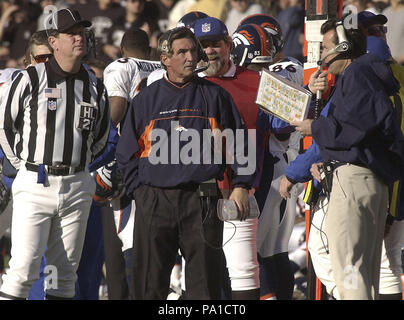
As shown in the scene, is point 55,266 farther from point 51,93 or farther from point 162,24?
point 162,24

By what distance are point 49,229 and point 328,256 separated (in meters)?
1.71

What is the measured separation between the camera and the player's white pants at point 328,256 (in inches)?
230

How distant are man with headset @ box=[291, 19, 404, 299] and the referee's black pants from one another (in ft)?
2.18

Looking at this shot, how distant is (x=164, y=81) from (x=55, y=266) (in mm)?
1367

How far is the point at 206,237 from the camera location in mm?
5469

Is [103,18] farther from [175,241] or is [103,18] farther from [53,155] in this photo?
[175,241]

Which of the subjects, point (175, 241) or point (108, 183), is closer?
point (175, 241)

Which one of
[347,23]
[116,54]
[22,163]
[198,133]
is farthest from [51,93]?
[116,54]

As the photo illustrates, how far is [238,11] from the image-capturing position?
11164 mm

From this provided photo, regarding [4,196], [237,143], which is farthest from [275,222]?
[4,196]

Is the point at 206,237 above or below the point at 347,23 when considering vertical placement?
below

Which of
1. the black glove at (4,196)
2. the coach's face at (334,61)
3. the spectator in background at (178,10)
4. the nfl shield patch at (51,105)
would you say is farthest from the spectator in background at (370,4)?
the nfl shield patch at (51,105)

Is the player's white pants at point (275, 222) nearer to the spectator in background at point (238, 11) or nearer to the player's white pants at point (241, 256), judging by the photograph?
the player's white pants at point (241, 256)

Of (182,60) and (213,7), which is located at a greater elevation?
(182,60)
